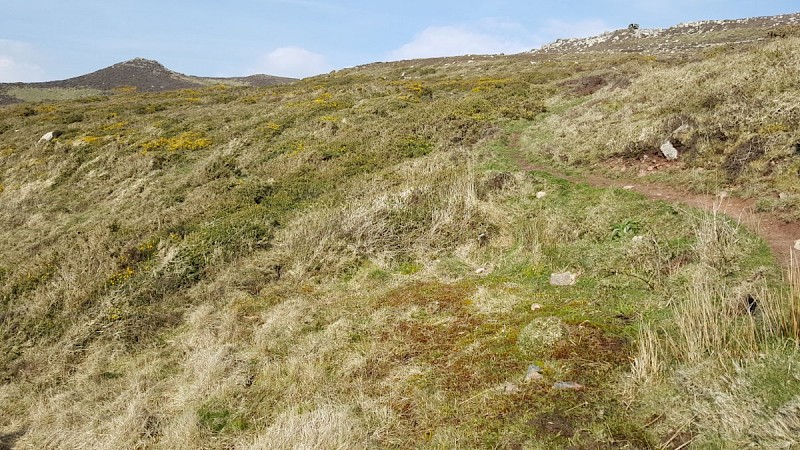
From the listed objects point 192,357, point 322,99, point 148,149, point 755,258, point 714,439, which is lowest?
point 192,357

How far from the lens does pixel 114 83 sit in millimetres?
77375

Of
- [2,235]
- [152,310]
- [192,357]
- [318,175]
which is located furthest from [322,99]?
[192,357]

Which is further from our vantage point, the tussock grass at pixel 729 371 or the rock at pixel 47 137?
the rock at pixel 47 137

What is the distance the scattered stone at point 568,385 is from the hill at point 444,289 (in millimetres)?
24

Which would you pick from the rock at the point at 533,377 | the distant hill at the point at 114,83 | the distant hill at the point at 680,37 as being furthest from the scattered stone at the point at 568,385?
the distant hill at the point at 114,83

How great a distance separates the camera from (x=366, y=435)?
4.77 m

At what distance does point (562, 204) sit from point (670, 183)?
7.52 feet

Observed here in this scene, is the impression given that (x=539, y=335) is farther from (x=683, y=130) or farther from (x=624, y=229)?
(x=683, y=130)

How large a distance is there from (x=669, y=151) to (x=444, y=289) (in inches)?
278

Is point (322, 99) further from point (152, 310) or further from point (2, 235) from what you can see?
point (152, 310)

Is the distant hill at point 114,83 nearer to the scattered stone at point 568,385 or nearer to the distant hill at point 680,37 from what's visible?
the distant hill at point 680,37

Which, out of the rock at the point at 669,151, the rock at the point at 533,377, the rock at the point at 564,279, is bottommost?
the rock at the point at 533,377

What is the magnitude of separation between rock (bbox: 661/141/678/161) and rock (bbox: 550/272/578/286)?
217 inches

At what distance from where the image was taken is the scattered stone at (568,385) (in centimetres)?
482
